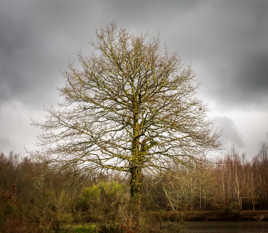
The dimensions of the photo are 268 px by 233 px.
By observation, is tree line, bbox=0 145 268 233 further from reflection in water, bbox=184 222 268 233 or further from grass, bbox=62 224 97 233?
reflection in water, bbox=184 222 268 233

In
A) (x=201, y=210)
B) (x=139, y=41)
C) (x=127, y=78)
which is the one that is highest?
(x=139, y=41)

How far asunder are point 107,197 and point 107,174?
1343 millimetres

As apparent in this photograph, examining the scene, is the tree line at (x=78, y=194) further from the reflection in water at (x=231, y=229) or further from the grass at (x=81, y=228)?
the reflection in water at (x=231, y=229)

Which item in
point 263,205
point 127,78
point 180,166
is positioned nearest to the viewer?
point 180,166

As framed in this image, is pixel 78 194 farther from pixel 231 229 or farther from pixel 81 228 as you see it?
pixel 231 229

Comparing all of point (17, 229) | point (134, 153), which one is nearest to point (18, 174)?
point (17, 229)

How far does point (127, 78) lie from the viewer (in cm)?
1330

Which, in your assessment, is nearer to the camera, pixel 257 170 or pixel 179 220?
pixel 179 220

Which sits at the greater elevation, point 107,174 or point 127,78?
point 127,78

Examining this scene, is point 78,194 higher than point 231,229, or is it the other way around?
point 78,194

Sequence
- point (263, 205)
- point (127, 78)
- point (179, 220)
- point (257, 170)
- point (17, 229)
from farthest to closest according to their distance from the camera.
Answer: point (257, 170)
point (263, 205)
point (127, 78)
point (179, 220)
point (17, 229)

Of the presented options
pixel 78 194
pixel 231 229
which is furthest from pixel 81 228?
pixel 231 229

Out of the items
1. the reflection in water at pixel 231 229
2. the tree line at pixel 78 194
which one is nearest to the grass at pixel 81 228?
the tree line at pixel 78 194

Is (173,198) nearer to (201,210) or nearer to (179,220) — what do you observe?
(179,220)
